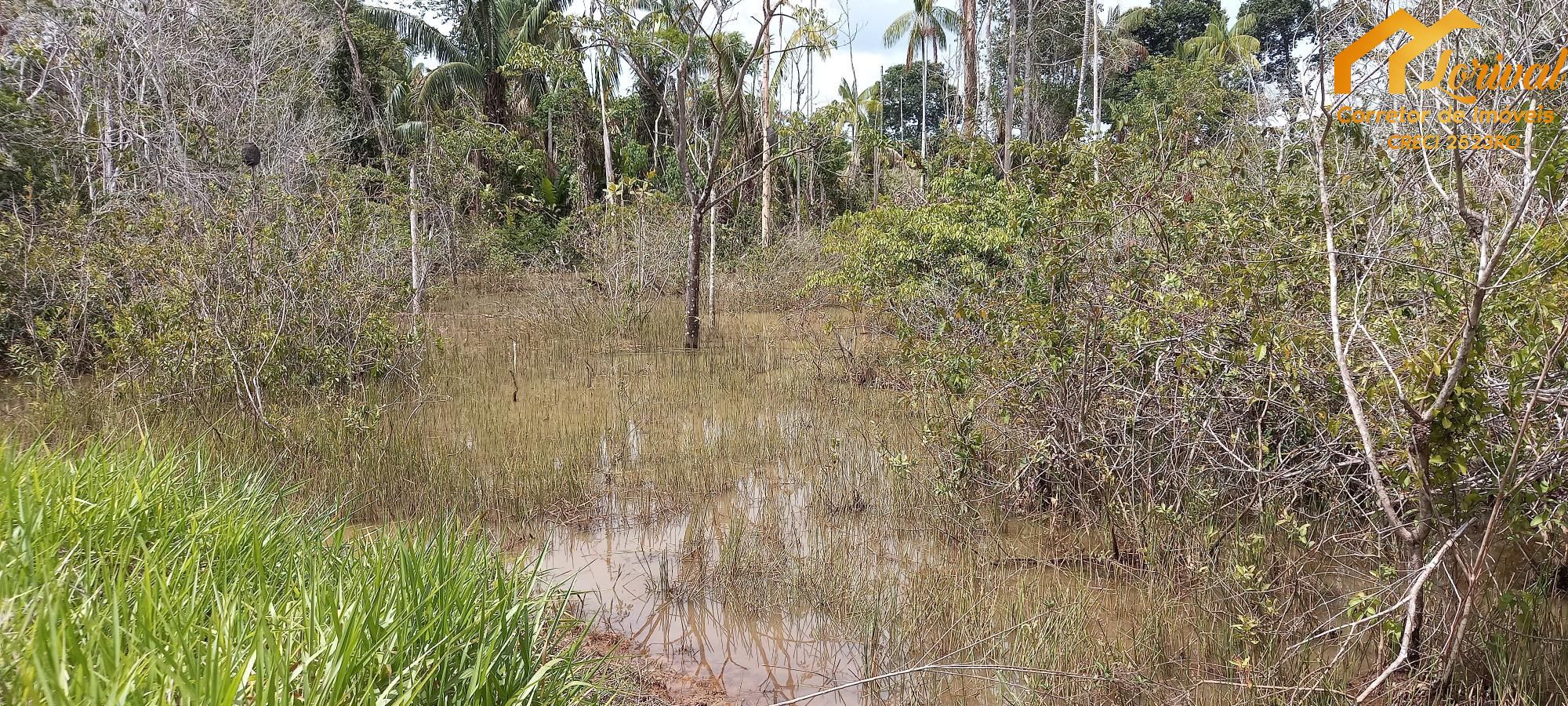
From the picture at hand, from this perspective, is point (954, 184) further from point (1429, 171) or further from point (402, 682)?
point (402, 682)

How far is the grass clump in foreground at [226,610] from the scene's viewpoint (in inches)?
66.1

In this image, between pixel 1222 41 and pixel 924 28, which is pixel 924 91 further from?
pixel 1222 41

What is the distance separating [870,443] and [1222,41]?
91.6ft

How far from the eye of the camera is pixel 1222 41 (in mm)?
27609

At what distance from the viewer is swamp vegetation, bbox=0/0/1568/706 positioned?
230 cm

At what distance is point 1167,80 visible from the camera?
22.2 meters

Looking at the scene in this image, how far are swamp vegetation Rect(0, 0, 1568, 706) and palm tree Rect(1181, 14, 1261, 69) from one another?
19.8 m

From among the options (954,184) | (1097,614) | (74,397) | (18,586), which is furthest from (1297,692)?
(74,397)

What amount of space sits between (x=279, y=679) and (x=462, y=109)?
62.5 ft

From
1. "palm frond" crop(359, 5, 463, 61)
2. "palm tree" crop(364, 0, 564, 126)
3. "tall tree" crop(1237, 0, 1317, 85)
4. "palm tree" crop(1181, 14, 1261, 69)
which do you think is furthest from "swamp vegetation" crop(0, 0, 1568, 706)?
"tall tree" crop(1237, 0, 1317, 85)

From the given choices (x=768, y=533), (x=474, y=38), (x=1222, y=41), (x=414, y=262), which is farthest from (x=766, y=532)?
(x=1222, y=41)

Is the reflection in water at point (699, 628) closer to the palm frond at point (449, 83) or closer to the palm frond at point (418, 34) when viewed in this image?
the palm frond at point (449, 83)

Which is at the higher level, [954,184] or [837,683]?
[954,184]

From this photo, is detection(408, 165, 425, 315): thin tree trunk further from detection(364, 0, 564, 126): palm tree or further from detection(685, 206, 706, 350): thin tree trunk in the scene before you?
detection(364, 0, 564, 126): palm tree
